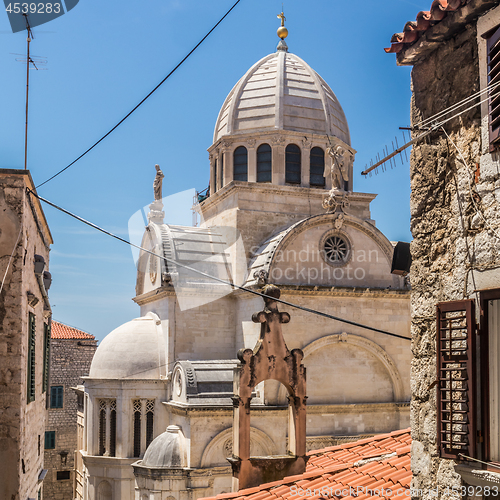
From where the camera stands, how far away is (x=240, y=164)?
22797 millimetres

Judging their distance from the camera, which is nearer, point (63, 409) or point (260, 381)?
point (260, 381)

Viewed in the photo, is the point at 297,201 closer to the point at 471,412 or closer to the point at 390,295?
the point at 390,295

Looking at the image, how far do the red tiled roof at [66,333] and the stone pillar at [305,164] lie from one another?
50.4 ft

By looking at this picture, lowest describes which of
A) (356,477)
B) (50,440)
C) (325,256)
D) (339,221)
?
(50,440)

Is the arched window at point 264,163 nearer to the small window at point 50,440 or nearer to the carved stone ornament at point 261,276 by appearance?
the carved stone ornament at point 261,276

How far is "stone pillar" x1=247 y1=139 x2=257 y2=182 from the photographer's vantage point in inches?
871

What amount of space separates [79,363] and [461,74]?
28.8m

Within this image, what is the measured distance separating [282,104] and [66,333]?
1637cm

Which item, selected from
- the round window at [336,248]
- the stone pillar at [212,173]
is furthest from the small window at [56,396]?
the round window at [336,248]

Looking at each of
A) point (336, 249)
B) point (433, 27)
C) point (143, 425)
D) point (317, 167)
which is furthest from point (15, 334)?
point (317, 167)

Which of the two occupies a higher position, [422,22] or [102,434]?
[422,22]

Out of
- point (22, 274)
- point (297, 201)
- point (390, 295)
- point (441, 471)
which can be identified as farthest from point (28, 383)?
point (297, 201)

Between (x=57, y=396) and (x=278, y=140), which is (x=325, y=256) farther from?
(x=57, y=396)

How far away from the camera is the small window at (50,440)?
28484 mm
